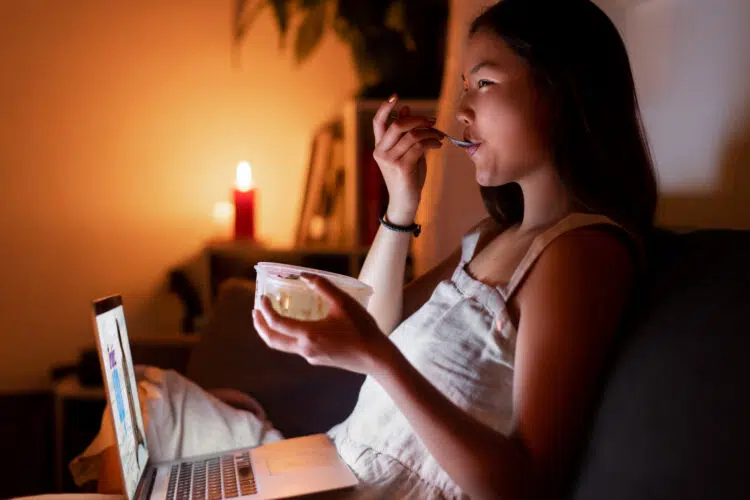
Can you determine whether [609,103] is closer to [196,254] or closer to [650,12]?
[650,12]

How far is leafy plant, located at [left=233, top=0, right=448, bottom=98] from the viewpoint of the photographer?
6.67ft

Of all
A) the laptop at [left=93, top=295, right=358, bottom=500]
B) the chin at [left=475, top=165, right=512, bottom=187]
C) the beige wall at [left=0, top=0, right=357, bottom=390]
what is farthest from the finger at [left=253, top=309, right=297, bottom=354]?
the beige wall at [left=0, top=0, right=357, bottom=390]

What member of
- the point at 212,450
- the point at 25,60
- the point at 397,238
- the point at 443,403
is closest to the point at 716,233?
the point at 443,403

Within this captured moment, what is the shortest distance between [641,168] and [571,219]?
Answer: 0.45ft

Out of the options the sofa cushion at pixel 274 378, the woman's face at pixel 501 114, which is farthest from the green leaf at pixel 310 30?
the woman's face at pixel 501 114

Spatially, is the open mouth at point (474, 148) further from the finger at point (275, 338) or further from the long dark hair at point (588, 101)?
the finger at point (275, 338)

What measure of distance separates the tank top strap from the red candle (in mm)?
1481

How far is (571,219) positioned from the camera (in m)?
0.84

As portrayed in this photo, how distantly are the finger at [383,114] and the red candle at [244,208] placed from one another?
1216mm

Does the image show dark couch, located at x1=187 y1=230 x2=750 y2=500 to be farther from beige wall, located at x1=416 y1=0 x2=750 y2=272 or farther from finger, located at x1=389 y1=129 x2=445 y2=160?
finger, located at x1=389 y1=129 x2=445 y2=160

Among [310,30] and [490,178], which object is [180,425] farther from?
[310,30]

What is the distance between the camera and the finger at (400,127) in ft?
3.40

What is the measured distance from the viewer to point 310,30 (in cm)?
203

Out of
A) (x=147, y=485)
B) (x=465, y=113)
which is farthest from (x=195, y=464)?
(x=465, y=113)
